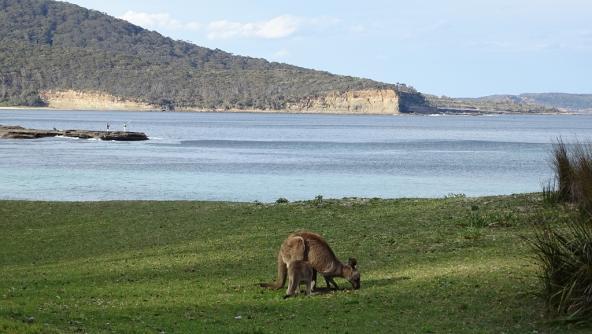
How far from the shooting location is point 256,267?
16.1m

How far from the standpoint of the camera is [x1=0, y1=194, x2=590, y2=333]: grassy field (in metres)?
11.3

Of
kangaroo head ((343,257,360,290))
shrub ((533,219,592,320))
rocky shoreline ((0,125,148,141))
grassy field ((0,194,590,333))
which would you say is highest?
shrub ((533,219,592,320))

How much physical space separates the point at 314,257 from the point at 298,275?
1.13ft

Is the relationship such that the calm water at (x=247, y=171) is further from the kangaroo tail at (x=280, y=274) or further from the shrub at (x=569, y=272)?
the kangaroo tail at (x=280, y=274)

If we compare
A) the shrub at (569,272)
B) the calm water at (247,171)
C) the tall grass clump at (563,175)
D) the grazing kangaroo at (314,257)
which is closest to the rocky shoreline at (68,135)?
the calm water at (247,171)

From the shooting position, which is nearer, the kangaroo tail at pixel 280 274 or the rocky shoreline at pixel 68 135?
the kangaroo tail at pixel 280 274

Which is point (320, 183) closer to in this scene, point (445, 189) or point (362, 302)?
point (445, 189)

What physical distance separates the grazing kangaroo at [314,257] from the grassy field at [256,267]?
303 millimetres

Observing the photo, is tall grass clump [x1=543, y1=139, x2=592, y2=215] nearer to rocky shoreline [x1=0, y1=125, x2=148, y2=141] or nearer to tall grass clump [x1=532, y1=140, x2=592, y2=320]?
tall grass clump [x1=532, y1=140, x2=592, y2=320]

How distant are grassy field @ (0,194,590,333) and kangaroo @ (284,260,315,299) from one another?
0.19 metres

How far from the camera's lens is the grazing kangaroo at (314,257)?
1284cm

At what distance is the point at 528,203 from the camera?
2145 cm

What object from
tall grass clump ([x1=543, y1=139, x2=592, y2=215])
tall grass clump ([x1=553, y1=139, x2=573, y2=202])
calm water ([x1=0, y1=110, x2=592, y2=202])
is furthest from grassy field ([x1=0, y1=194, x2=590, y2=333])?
calm water ([x1=0, y1=110, x2=592, y2=202])

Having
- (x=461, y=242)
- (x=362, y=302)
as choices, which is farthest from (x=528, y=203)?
(x=362, y=302)
